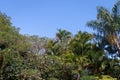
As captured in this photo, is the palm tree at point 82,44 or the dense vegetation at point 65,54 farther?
the palm tree at point 82,44

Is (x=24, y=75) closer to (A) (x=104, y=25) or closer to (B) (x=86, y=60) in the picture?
(B) (x=86, y=60)

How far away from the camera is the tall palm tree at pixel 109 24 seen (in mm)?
28219

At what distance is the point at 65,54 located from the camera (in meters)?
29.2

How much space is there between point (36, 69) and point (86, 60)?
4896 millimetres

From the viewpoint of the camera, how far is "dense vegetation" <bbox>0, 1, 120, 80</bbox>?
24641mm

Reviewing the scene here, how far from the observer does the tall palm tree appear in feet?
92.6

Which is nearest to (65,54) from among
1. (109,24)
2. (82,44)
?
(82,44)

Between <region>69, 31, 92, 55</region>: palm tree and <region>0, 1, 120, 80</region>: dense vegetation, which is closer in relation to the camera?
<region>0, 1, 120, 80</region>: dense vegetation

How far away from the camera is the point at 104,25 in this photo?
2858 cm

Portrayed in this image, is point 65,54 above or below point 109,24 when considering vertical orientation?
below

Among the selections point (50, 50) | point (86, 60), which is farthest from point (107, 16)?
point (50, 50)

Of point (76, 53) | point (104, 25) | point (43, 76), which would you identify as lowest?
point (43, 76)

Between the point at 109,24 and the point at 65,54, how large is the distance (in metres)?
4.92

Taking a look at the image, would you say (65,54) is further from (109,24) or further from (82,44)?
(109,24)
